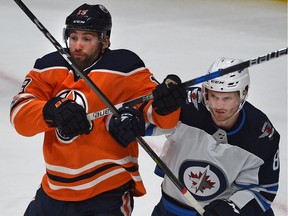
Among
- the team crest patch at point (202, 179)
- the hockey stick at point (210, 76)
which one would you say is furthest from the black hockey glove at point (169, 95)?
the team crest patch at point (202, 179)

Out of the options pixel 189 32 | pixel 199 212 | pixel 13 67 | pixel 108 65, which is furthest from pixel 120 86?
pixel 189 32

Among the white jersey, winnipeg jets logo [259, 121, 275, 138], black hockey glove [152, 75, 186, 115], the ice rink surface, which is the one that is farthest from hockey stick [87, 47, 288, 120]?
the ice rink surface

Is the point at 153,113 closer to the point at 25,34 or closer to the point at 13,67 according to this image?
the point at 13,67

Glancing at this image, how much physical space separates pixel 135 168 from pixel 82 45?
1.36 ft

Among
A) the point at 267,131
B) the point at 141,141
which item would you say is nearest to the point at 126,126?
the point at 141,141

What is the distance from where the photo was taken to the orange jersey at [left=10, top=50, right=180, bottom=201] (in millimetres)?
2064

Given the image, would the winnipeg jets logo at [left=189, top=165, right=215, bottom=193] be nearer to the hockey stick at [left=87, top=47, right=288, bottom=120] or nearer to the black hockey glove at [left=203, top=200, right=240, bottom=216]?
the black hockey glove at [left=203, top=200, right=240, bottom=216]

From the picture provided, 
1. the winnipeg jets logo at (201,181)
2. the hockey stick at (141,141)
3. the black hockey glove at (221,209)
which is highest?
the hockey stick at (141,141)

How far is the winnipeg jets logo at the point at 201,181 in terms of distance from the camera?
220 centimetres

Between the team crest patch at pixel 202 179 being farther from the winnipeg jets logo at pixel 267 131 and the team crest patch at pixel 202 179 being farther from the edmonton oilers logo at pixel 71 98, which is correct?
the edmonton oilers logo at pixel 71 98

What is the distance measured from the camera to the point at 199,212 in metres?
2.12

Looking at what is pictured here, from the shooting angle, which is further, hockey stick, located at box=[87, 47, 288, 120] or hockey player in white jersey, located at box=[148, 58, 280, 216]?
hockey player in white jersey, located at box=[148, 58, 280, 216]

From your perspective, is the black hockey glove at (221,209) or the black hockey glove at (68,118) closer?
the black hockey glove at (68,118)

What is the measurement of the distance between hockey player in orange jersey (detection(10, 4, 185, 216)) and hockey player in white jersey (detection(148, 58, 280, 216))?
14 cm
